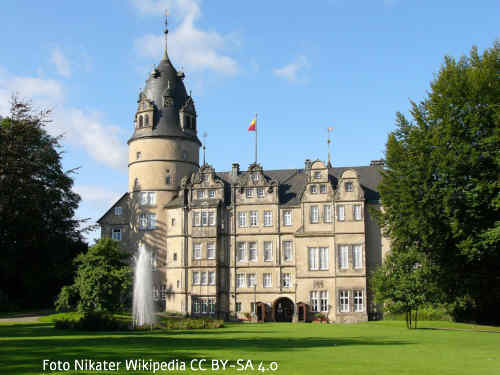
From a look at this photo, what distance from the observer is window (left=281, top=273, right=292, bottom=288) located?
56000 millimetres

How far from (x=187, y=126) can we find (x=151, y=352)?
44.2m

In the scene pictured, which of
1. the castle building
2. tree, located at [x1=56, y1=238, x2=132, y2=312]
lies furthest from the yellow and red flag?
tree, located at [x1=56, y1=238, x2=132, y2=312]

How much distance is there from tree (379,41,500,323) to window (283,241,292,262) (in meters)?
16.9

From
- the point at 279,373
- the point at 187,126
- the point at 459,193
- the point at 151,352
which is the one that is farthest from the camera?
the point at 187,126

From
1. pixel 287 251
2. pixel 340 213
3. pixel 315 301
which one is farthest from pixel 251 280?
pixel 340 213

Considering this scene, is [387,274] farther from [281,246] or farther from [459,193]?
[281,246]

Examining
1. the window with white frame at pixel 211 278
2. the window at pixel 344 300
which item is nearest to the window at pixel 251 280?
the window with white frame at pixel 211 278

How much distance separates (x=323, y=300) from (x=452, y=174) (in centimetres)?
2213

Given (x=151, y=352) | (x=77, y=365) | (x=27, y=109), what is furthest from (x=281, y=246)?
(x=77, y=365)

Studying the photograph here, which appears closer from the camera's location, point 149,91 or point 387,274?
point 387,274

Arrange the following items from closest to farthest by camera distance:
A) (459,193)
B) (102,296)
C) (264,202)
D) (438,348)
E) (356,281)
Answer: (438,348)
(459,193)
(102,296)
(356,281)
(264,202)

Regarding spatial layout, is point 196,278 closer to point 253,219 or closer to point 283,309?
point 253,219

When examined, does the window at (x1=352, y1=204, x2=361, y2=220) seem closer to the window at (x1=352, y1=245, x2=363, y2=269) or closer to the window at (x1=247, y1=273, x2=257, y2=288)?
the window at (x1=352, y1=245, x2=363, y2=269)

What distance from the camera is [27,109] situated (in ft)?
134
